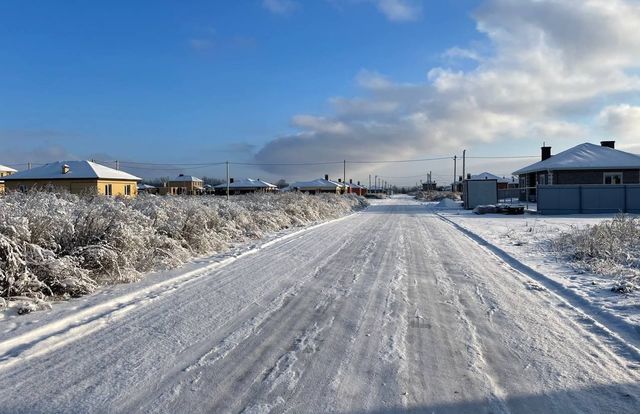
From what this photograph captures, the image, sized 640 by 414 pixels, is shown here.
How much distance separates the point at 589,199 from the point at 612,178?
11764 millimetres

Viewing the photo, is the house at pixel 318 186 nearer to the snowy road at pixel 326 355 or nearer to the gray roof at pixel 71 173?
the gray roof at pixel 71 173

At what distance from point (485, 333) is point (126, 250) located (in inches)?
247

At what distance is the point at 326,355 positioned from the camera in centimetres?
468

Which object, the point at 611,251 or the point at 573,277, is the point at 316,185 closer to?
the point at 611,251

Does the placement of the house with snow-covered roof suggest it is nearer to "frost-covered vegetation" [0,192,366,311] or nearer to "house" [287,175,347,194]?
"frost-covered vegetation" [0,192,366,311]

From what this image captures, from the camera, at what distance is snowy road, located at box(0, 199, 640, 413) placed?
3.69 meters

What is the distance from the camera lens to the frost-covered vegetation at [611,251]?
337 inches

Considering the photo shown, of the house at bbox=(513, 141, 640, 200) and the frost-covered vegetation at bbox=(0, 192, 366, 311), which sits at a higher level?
the house at bbox=(513, 141, 640, 200)

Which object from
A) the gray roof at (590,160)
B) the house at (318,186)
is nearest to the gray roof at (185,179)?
the house at (318,186)

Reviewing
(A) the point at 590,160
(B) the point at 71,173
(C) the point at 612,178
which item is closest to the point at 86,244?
(A) the point at 590,160

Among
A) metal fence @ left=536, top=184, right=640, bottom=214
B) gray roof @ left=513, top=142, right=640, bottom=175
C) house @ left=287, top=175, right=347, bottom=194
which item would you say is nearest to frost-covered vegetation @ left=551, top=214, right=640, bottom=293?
metal fence @ left=536, top=184, right=640, bottom=214

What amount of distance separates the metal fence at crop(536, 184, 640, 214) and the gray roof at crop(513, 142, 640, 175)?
951 cm

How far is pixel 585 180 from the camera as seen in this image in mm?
38125

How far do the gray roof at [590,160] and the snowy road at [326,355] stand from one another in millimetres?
34710
